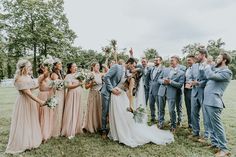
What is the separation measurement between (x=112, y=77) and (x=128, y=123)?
4.31ft

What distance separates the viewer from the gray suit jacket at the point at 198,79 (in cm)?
733

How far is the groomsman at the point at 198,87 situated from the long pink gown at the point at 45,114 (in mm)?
3936

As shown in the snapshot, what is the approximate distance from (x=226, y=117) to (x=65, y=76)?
22.7 ft

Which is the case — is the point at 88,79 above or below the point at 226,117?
above

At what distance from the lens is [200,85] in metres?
7.38

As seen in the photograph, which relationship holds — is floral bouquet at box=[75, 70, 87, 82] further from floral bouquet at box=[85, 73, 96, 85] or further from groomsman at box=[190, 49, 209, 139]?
groomsman at box=[190, 49, 209, 139]

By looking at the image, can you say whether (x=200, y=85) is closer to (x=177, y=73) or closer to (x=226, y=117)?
(x=177, y=73)

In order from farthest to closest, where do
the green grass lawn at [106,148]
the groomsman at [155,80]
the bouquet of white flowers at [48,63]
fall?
the groomsman at [155,80], the bouquet of white flowers at [48,63], the green grass lawn at [106,148]

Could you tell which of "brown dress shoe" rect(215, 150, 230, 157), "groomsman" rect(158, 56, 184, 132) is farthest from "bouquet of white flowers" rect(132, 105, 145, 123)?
"brown dress shoe" rect(215, 150, 230, 157)

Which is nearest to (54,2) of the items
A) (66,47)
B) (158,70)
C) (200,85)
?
(66,47)

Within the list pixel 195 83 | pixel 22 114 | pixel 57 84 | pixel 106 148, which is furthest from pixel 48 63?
pixel 195 83

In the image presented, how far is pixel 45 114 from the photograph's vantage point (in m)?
7.33

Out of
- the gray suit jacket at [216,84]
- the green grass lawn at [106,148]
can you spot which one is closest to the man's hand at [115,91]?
the green grass lawn at [106,148]

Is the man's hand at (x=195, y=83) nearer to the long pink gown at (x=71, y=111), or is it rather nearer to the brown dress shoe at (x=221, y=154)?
the brown dress shoe at (x=221, y=154)
